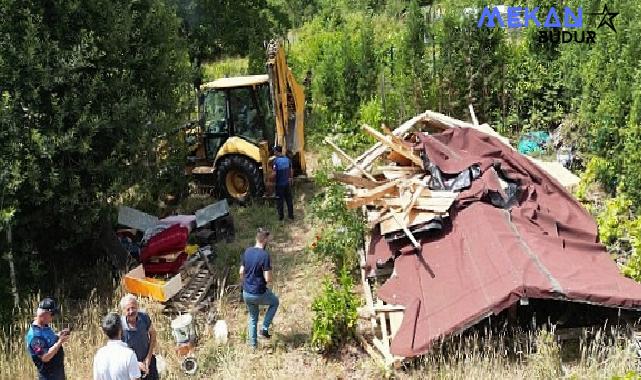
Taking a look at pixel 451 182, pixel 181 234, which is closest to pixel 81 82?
pixel 181 234

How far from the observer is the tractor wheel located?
1082 cm

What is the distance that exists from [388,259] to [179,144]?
473cm

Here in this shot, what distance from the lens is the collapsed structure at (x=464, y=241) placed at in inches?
244

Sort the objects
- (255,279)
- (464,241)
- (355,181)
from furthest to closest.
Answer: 1. (355,181)
2. (464,241)
3. (255,279)

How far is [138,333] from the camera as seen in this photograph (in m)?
5.43

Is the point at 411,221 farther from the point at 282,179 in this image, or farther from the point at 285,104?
the point at 285,104

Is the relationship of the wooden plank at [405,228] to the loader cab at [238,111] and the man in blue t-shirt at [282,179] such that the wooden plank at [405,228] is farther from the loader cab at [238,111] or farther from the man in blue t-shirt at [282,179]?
the loader cab at [238,111]

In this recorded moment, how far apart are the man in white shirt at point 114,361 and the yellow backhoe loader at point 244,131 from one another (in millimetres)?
6112

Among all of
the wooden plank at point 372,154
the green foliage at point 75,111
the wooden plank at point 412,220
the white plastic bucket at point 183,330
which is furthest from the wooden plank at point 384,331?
the green foliage at point 75,111

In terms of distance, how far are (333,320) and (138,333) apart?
7.19 ft

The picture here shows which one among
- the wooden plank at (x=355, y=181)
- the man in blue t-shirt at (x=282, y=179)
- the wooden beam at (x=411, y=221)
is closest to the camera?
the wooden beam at (x=411, y=221)

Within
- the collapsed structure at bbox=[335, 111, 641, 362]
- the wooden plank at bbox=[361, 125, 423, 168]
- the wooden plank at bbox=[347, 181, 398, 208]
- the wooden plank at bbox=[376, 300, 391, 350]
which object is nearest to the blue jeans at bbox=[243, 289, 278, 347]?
the collapsed structure at bbox=[335, 111, 641, 362]

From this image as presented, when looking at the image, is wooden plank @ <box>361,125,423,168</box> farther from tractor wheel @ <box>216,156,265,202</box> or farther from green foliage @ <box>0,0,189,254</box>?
green foliage @ <box>0,0,189,254</box>

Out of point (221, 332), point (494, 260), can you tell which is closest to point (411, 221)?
point (494, 260)
